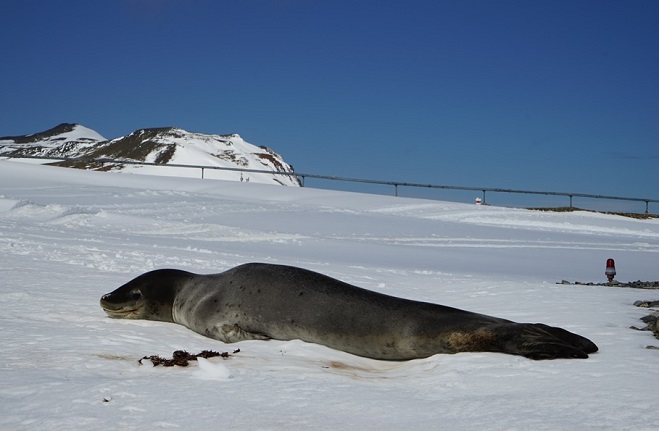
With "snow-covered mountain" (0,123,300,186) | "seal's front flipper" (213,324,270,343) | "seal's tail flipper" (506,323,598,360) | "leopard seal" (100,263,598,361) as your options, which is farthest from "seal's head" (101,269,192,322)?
"snow-covered mountain" (0,123,300,186)

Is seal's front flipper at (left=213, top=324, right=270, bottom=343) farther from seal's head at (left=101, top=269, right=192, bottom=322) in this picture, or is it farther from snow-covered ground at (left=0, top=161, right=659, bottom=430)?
seal's head at (left=101, top=269, right=192, bottom=322)

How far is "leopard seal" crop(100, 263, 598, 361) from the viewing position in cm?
425

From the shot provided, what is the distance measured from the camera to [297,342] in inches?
188

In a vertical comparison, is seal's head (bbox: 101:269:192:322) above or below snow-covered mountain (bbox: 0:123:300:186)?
below

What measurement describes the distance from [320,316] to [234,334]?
0.64 m

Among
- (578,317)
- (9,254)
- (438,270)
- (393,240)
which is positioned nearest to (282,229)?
(393,240)

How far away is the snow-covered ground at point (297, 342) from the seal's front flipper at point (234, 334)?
0.13 m

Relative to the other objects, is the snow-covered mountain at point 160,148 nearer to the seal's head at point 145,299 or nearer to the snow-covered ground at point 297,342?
the snow-covered ground at point 297,342

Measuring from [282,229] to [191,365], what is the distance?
11.4 m

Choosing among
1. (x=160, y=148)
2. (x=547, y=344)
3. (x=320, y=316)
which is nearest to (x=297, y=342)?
(x=320, y=316)

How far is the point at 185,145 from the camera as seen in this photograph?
547ft

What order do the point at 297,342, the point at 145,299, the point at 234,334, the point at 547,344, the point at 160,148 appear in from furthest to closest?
the point at 160,148 < the point at 145,299 < the point at 234,334 < the point at 297,342 < the point at 547,344

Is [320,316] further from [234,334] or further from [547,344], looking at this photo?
[547,344]

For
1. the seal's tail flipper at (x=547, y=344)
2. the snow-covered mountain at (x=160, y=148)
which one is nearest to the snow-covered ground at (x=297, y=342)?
the seal's tail flipper at (x=547, y=344)
